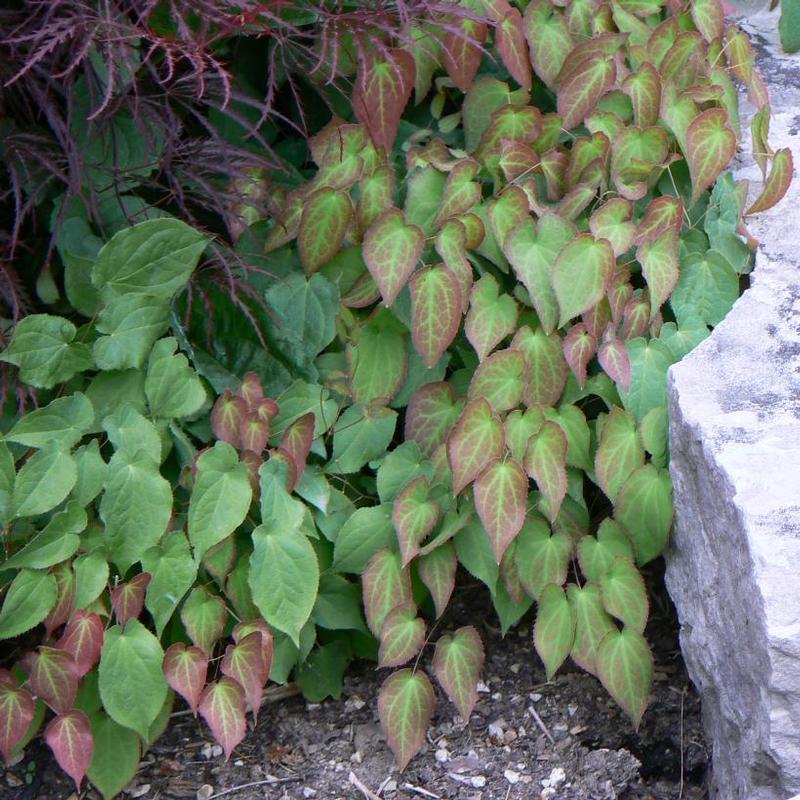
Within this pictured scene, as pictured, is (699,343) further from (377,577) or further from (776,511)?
(377,577)

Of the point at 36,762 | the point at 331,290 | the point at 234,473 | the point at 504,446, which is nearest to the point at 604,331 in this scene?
the point at 504,446

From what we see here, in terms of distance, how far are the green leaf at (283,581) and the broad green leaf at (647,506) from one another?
47cm

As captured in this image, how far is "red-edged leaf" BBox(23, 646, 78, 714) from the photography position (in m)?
1.58

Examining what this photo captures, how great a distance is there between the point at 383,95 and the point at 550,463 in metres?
0.67

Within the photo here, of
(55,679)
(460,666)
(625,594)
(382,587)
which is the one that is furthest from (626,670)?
(55,679)

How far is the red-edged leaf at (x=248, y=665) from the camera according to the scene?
63.0 inches

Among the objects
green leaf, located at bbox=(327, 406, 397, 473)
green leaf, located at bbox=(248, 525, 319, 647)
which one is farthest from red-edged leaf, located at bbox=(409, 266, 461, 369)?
green leaf, located at bbox=(248, 525, 319, 647)

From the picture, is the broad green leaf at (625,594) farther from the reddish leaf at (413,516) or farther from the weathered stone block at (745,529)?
the reddish leaf at (413,516)

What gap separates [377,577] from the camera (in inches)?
67.1

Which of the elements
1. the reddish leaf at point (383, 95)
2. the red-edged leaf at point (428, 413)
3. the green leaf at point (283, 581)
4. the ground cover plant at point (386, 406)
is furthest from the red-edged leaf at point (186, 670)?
the reddish leaf at point (383, 95)

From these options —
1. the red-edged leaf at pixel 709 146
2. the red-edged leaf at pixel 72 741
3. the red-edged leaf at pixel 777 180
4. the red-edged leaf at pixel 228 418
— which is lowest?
the red-edged leaf at pixel 72 741

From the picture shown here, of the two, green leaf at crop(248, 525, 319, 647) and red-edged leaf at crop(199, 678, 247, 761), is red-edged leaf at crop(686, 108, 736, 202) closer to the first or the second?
green leaf at crop(248, 525, 319, 647)

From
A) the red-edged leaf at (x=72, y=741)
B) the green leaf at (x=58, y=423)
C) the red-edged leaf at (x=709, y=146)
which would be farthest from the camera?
the red-edged leaf at (x=709, y=146)

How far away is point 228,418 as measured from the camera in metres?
1.76
